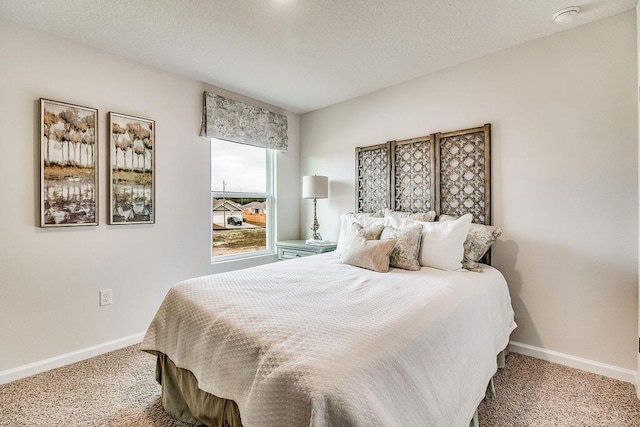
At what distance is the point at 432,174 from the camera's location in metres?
2.78

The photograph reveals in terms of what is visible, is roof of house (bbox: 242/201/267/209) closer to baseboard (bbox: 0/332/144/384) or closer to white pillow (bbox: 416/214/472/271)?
baseboard (bbox: 0/332/144/384)

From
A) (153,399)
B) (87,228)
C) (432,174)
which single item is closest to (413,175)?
(432,174)

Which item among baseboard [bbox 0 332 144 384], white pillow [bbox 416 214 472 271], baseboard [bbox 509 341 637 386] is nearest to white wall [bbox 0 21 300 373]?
baseboard [bbox 0 332 144 384]

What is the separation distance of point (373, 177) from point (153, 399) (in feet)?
8.60

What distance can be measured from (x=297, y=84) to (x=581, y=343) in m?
3.19

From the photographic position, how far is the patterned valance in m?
3.06

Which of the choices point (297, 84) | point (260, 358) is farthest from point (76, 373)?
point (297, 84)

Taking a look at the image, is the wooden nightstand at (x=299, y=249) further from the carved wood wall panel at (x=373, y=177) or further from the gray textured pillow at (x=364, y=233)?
the gray textured pillow at (x=364, y=233)

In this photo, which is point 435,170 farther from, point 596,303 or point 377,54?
point 596,303

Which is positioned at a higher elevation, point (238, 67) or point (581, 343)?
point (238, 67)

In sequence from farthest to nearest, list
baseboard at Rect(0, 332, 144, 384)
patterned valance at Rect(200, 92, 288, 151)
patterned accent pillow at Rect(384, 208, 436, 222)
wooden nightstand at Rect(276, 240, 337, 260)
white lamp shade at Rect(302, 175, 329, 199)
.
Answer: white lamp shade at Rect(302, 175, 329, 199) < wooden nightstand at Rect(276, 240, 337, 260) < patterned valance at Rect(200, 92, 288, 151) < patterned accent pillow at Rect(384, 208, 436, 222) < baseboard at Rect(0, 332, 144, 384)

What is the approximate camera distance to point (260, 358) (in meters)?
1.08

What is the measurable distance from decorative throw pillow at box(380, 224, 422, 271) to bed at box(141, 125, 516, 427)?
6 centimetres

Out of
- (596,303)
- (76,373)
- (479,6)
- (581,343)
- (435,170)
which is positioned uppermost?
(479,6)
